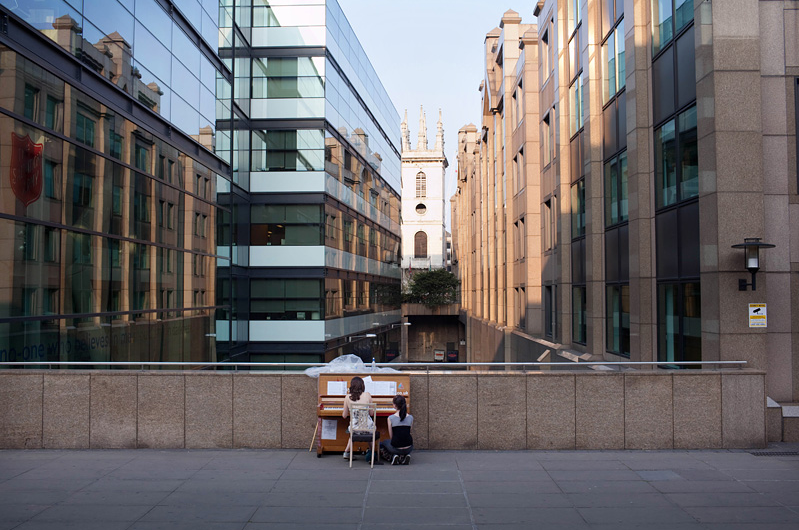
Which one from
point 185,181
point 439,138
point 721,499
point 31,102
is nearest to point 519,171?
point 185,181

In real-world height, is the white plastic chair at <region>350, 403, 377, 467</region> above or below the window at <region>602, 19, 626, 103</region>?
below

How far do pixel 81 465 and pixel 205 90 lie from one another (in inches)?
762

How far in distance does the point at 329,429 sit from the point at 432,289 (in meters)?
72.6

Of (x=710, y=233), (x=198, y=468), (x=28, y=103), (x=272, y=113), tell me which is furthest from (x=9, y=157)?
(x=272, y=113)

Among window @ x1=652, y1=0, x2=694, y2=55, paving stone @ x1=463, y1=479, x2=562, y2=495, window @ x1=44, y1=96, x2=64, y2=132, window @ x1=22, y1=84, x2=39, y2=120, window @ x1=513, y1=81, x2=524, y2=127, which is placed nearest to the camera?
paving stone @ x1=463, y1=479, x2=562, y2=495

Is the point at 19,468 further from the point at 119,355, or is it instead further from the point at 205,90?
the point at 205,90

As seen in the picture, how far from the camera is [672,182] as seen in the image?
1554cm

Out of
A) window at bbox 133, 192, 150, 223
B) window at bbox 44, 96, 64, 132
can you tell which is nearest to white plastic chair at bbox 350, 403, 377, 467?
window at bbox 44, 96, 64, 132

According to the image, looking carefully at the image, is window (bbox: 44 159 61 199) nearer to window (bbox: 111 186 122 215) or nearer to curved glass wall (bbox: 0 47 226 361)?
curved glass wall (bbox: 0 47 226 361)

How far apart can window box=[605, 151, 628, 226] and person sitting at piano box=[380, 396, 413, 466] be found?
11211 mm

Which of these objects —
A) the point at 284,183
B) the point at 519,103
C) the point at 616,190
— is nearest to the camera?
the point at 616,190

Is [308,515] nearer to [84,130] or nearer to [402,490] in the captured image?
[402,490]

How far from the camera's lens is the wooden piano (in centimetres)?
1109

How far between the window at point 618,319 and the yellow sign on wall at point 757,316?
19.8 feet
